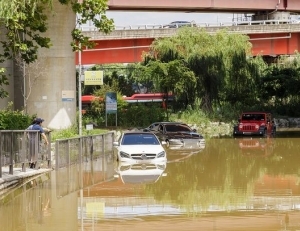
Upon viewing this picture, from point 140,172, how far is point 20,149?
14.5 feet

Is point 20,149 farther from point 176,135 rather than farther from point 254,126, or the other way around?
point 254,126

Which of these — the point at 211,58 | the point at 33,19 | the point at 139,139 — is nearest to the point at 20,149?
the point at 33,19

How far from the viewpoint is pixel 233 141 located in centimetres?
4634

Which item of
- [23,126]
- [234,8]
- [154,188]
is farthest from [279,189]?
[234,8]

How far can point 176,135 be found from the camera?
135 ft

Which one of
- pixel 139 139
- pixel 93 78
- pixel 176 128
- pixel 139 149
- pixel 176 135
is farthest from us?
pixel 93 78

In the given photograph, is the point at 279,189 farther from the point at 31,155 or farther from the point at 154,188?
the point at 31,155

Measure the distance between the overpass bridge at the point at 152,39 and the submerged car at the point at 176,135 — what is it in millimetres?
21469

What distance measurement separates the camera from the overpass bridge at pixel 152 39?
64.9 metres

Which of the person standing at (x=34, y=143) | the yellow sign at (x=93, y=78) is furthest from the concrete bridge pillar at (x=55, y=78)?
the person standing at (x=34, y=143)

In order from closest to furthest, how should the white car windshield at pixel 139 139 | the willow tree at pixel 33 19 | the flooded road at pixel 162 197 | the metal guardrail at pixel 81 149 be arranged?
the flooded road at pixel 162 197 → the willow tree at pixel 33 19 → the metal guardrail at pixel 81 149 → the white car windshield at pixel 139 139

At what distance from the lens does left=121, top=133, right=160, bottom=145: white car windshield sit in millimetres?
29314

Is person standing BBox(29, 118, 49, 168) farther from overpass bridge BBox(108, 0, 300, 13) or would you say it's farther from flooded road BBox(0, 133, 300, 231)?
overpass bridge BBox(108, 0, 300, 13)

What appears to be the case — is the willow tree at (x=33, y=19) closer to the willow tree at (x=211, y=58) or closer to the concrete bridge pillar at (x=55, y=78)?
the concrete bridge pillar at (x=55, y=78)
